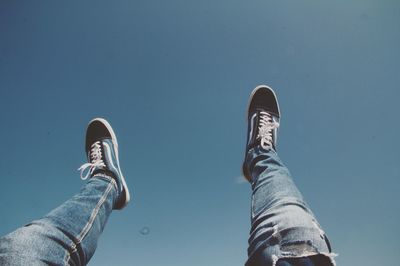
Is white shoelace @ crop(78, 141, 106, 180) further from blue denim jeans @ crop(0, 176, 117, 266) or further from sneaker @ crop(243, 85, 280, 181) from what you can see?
sneaker @ crop(243, 85, 280, 181)

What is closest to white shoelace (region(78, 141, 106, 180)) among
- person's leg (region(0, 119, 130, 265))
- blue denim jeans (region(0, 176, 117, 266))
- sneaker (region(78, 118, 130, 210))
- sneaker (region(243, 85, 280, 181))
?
sneaker (region(78, 118, 130, 210))

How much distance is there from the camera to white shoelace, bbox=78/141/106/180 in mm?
1507

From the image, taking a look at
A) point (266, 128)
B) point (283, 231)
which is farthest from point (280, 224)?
point (266, 128)

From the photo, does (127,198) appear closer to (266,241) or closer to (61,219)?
(61,219)

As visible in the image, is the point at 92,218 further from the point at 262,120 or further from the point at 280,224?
the point at 262,120

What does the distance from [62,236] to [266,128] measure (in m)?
1.19

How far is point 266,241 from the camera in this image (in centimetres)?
72

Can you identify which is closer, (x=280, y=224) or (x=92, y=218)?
(x=280, y=224)

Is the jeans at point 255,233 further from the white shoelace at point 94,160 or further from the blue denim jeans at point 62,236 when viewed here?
the white shoelace at point 94,160

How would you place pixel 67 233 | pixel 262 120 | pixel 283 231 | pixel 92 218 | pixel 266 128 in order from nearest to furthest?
pixel 283 231 → pixel 67 233 → pixel 92 218 → pixel 266 128 → pixel 262 120

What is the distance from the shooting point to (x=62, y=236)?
0.78 metres

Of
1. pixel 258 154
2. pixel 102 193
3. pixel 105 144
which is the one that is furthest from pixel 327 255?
pixel 105 144

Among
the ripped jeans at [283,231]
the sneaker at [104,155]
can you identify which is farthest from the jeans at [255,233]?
the sneaker at [104,155]

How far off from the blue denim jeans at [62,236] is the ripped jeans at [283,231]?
51cm
